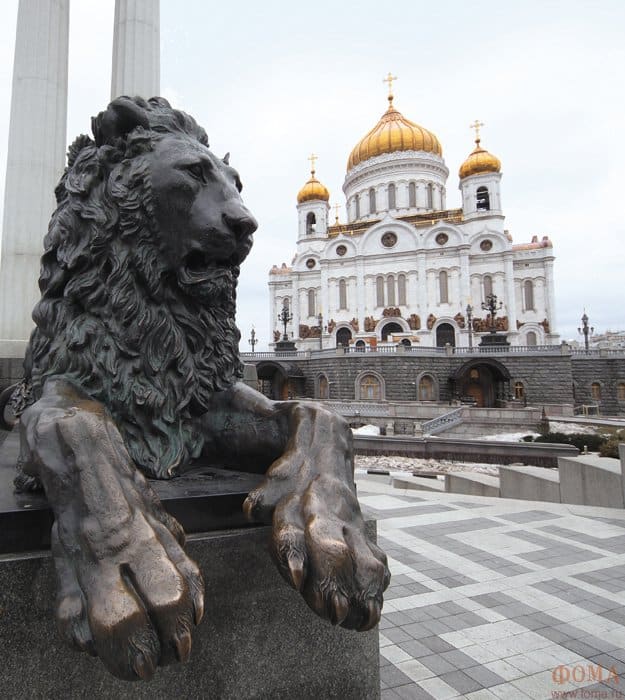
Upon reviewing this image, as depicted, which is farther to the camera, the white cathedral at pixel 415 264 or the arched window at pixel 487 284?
the arched window at pixel 487 284

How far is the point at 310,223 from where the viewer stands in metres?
56.5

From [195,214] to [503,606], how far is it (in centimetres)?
345

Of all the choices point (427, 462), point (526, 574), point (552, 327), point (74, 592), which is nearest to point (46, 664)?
point (74, 592)

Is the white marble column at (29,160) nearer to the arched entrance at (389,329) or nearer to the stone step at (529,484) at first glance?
the stone step at (529,484)

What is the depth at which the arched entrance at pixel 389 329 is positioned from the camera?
150ft

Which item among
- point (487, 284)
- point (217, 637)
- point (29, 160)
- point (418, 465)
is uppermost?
point (487, 284)

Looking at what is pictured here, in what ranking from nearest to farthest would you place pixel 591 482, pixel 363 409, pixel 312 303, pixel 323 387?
pixel 591 482 < pixel 363 409 < pixel 323 387 < pixel 312 303

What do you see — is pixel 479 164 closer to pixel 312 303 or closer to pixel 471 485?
pixel 312 303

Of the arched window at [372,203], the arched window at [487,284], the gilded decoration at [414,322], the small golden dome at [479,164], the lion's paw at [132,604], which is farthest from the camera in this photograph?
the arched window at [372,203]

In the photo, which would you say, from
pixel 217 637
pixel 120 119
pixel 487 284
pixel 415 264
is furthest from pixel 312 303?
pixel 217 637

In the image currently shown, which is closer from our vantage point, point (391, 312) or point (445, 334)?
point (445, 334)

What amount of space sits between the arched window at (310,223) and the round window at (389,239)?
11217 mm

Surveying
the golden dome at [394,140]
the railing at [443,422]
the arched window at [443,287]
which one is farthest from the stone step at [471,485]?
the golden dome at [394,140]

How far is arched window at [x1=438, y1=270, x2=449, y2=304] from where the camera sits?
45.1m
